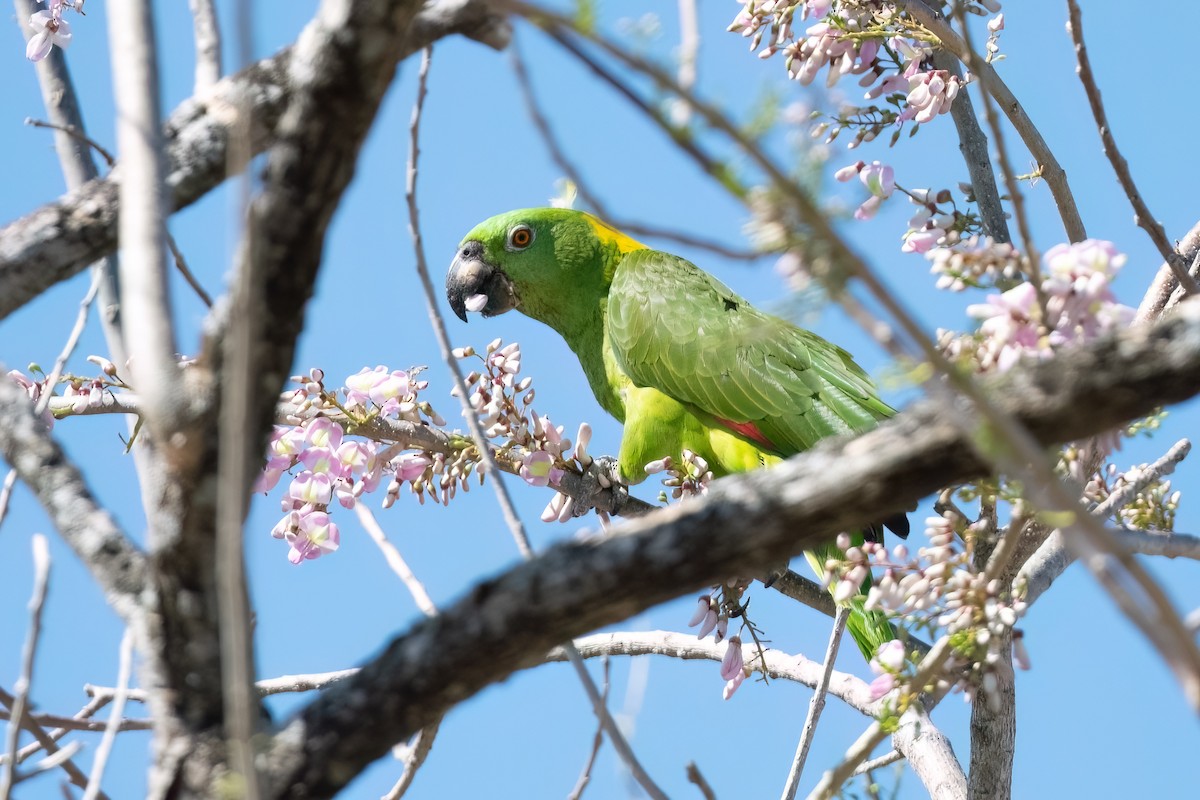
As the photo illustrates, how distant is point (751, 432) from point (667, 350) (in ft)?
1.58

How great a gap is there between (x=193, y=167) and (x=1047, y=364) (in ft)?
3.86

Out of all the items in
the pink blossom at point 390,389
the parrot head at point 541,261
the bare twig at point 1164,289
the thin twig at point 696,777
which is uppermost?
the parrot head at point 541,261

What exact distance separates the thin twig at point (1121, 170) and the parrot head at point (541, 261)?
3.21 metres

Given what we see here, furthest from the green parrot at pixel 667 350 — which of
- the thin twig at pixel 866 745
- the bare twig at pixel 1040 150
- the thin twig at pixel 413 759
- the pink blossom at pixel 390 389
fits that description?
the thin twig at pixel 413 759

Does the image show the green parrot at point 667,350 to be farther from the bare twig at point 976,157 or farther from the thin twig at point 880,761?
the bare twig at point 976,157

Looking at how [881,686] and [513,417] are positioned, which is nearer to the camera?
[881,686]

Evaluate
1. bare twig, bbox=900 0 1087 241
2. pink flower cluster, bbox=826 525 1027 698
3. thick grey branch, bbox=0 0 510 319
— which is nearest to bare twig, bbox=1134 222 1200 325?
bare twig, bbox=900 0 1087 241

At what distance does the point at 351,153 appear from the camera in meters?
1.27

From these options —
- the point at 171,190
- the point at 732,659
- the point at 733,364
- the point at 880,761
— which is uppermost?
the point at 733,364

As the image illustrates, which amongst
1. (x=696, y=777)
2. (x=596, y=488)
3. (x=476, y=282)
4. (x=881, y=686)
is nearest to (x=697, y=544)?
(x=696, y=777)

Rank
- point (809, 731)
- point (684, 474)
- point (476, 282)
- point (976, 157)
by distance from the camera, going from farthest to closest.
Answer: point (476, 282), point (684, 474), point (976, 157), point (809, 731)

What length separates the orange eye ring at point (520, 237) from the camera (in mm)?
5277

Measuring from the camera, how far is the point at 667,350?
14.6ft

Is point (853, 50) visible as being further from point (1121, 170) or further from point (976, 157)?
point (1121, 170)
